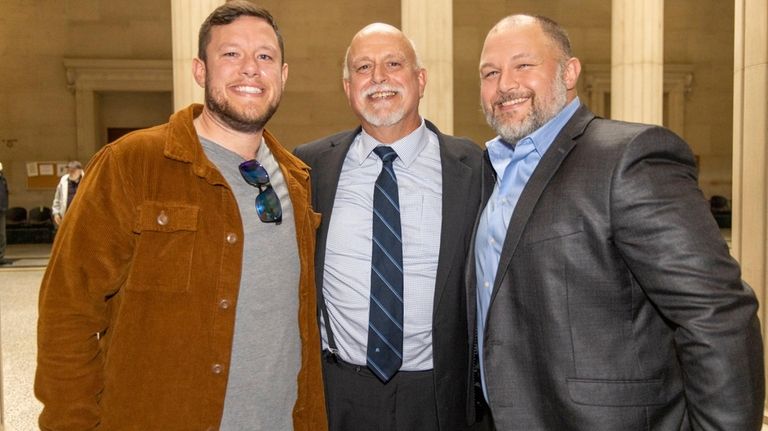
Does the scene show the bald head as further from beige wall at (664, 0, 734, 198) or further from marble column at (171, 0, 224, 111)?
beige wall at (664, 0, 734, 198)

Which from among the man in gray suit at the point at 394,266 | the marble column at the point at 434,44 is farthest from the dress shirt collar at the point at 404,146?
Answer: the marble column at the point at 434,44

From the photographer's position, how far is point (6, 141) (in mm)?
17297

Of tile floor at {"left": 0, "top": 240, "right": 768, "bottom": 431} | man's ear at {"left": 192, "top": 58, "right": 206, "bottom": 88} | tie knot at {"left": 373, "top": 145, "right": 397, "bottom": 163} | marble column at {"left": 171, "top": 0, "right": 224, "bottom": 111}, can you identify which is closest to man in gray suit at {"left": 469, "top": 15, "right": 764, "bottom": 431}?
tie knot at {"left": 373, "top": 145, "right": 397, "bottom": 163}

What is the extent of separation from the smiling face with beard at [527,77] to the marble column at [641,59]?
8906 mm

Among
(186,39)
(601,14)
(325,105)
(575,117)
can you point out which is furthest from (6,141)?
(575,117)

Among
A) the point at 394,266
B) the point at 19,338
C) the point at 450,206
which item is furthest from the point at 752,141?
the point at 19,338

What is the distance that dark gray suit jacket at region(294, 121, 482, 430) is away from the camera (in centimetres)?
301

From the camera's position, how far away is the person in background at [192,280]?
6.84 feet

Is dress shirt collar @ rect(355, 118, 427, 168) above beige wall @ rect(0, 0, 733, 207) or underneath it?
underneath

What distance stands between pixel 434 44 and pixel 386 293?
756 cm

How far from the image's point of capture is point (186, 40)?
9109mm

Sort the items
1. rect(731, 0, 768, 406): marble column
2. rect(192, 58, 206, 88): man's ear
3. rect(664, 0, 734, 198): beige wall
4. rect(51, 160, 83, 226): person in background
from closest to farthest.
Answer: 1. rect(192, 58, 206, 88): man's ear
2. rect(731, 0, 768, 406): marble column
3. rect(51, 160, 83, 226): person in background
4. rect(664, 0, 734, 198): beige wall

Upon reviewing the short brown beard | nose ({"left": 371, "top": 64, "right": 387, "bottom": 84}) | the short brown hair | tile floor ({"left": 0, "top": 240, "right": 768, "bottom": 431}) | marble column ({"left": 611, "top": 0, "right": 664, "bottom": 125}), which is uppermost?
marble column ({"left": 611, "top": 0, "right": 664, "bottom": 125})

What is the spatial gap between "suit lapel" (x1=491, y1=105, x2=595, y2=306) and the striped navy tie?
0.83m
